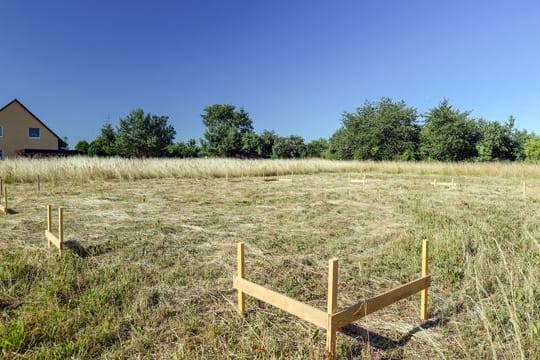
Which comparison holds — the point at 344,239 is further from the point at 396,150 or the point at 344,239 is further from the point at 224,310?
the point at 396,150

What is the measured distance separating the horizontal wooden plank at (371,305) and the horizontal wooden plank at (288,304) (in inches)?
4.2

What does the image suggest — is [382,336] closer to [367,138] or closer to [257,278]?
[257,278]

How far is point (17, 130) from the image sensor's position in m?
29.3

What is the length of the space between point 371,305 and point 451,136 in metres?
27.3

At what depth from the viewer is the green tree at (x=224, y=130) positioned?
144 ft

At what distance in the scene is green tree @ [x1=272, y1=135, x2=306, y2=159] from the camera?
4672cm

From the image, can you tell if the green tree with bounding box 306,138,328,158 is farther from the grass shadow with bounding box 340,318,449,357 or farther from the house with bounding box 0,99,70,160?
the grass shadow with bounding box 340,318,449,357

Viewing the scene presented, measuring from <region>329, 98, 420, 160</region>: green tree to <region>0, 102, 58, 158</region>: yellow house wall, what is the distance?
29.3 metres

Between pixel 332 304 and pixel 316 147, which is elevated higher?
pixel 316 147

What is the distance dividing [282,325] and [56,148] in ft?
117

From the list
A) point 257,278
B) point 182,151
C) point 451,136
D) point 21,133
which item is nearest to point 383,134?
point 451,136

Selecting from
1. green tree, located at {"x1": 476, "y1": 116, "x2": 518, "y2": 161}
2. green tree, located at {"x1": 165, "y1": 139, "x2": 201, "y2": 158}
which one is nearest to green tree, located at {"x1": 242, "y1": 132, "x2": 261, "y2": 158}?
green tree, located at {"x1": 165, "y1": 139, "x2": 201, "y2": 158}

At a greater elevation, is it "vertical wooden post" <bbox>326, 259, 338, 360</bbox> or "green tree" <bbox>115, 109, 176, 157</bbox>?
"green tree" <bbox>115, 109, 176, 157</bbox>

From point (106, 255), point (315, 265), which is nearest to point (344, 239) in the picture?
point (315, 265)
